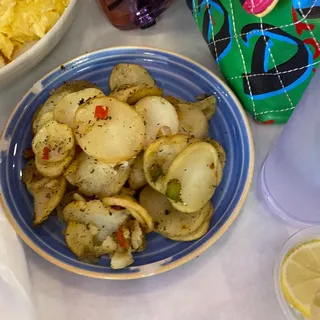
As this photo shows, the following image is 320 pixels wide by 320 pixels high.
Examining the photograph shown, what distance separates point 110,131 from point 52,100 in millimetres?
153

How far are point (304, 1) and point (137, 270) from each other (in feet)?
1.26

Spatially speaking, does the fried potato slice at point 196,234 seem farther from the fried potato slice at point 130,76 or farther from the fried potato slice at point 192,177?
the fried potato slice at point 130,76

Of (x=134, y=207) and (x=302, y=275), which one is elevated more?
(x=134, y=207)

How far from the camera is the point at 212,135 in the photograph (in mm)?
776

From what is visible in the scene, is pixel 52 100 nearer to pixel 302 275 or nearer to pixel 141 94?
pixel 141 94

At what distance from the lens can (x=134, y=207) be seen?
2.12 feet

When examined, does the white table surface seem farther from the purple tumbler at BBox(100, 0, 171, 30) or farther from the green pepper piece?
the purple tumbler at BBox(100, 0, 171, 30)

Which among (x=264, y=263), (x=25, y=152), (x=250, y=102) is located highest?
(x=25, y=152)

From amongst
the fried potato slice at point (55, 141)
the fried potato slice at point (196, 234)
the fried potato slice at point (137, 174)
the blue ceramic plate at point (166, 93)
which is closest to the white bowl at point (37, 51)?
the blue ceramic plate at point (166, 93)

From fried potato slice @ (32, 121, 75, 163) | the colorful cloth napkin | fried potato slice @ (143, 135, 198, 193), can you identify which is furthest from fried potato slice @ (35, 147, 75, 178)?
the colorful cloth napkin

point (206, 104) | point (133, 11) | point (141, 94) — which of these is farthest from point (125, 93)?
point (133, 11)

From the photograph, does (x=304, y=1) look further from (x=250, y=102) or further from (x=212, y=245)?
(x=212, y=245)

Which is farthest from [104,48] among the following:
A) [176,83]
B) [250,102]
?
[250,102]

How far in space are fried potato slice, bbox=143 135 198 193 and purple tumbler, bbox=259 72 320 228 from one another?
0.13m
